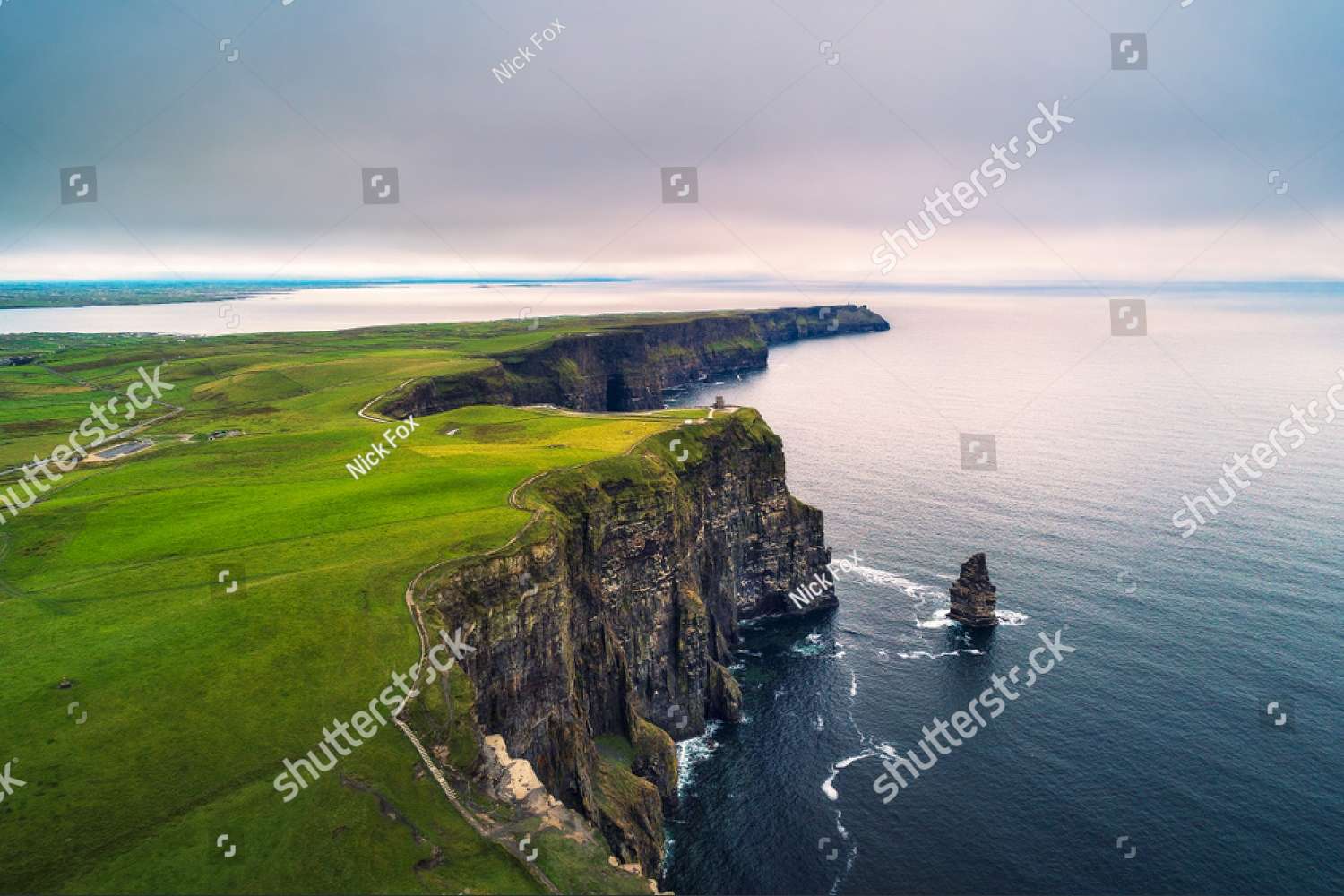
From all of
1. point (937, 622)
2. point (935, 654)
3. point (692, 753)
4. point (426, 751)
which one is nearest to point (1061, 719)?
point (935, 654)

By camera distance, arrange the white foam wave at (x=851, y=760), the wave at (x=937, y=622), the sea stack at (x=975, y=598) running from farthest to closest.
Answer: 1. the wave at (x=937, y=622)
2. the sea stack at (x=975, y=598)
3. the white foam wave at (x=851, y=760)

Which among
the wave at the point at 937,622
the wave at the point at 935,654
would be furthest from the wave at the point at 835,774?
the wave at the point at 937,622

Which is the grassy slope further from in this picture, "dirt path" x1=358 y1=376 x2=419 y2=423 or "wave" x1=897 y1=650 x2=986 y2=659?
"wave" x1=897 y1=650 x2=986 y2=659

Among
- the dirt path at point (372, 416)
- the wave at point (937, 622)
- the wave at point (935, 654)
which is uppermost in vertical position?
the dirt path at point (372, 416)

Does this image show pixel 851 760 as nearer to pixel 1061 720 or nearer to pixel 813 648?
pixel 1061 720

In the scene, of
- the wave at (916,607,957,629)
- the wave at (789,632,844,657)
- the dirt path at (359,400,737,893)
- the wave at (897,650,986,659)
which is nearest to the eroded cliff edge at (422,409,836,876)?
the dirt path at (359,400,737,893)

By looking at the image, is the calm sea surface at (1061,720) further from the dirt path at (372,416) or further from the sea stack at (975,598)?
the dirt path at (372,416)

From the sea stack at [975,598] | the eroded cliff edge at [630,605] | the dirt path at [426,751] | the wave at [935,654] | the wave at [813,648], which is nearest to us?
the dirt path at [426,751]

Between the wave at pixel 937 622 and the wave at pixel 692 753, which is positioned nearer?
the wave at pixel 692 753
